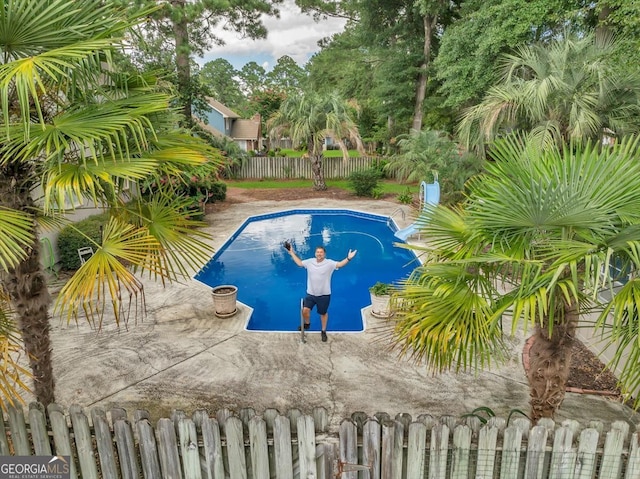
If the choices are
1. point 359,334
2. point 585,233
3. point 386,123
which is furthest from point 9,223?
point 386,123

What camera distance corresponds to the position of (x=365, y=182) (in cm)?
1845

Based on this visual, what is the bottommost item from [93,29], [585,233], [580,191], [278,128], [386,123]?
[585,233]

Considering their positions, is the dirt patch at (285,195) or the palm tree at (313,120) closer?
the palm tree at (313,120)

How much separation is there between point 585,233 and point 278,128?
56.0 ft

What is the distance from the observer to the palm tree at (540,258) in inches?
106

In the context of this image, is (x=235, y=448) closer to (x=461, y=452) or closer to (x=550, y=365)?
(x=461, y=452)

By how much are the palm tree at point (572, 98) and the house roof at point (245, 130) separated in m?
29.5

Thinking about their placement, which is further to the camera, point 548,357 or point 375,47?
point 375,47

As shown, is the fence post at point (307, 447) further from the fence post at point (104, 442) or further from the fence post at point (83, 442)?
the fence post at point (83, 442)

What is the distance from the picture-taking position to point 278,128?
18.7 metres

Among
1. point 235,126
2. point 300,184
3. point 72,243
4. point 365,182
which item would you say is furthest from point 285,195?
point 235,126

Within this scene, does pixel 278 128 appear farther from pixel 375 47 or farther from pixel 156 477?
pixel 156 477

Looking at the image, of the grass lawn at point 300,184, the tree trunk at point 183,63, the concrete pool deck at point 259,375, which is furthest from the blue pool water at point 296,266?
the grass lawn at point 300,184

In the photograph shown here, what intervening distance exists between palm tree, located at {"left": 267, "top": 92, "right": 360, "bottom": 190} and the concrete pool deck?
12.6m
